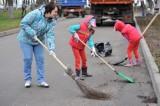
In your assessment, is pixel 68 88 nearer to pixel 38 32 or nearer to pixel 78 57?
pixel 78 57

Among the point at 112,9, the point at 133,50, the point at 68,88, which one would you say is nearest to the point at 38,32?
the point at 68,88

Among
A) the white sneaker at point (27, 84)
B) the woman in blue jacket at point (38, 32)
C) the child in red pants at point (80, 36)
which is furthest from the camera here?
the child in red pants at point (80, 36)

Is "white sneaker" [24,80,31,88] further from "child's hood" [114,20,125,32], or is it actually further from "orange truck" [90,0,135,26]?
"orange truck" [90,0,135,26]

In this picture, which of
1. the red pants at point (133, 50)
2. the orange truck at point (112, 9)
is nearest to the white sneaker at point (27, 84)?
the red pants at point (133, 50)

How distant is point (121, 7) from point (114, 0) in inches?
27.4

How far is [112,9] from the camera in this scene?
30.9m

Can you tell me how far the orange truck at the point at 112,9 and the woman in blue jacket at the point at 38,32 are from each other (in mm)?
20859

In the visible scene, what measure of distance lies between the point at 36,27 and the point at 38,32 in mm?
141

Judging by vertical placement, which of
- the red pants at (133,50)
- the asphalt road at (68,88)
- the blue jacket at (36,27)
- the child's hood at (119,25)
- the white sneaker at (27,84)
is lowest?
the asphalt road at (68,88)

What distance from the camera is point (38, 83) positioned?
995cm

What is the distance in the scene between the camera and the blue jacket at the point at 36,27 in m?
9.20

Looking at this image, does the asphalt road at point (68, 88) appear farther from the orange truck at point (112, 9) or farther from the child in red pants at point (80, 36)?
the orange truck at point (112, 9)

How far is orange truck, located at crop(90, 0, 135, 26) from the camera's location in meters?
30.3

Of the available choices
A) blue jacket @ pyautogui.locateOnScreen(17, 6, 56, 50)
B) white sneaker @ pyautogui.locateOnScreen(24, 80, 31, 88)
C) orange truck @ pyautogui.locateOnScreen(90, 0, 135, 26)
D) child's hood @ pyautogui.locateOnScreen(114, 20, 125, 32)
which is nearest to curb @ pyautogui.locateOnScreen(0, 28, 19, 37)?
orange truck @ pyautogui.locateOnScreen(90, 0, 135, 26)
